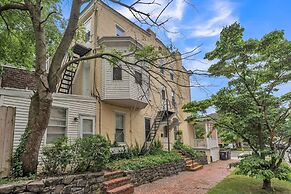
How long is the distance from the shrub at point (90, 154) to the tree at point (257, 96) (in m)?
5.33

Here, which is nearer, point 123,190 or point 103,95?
point 123,190

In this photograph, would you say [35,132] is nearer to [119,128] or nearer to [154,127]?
[119,128]

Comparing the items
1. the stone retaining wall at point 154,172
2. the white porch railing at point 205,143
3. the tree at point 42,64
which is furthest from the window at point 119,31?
the white porch railing at point 205,143

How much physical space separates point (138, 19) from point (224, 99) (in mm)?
5696

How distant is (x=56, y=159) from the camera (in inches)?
247

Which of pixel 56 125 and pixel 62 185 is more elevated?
pixel 56 125

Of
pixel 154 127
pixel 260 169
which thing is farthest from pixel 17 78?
pixel 260 169

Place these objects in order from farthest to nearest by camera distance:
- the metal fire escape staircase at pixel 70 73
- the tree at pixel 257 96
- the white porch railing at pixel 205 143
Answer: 1. the white porch railing at pixel 205 143
2. the metal fire escape staircase at pixel 70 73
3. the tree at pixel 257 96

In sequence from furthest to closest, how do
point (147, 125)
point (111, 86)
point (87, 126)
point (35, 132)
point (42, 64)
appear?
point (147, 125), point (111, 86), point (87, 126), point (42, 64), point (35, 132)

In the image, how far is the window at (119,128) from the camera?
13.1 meters

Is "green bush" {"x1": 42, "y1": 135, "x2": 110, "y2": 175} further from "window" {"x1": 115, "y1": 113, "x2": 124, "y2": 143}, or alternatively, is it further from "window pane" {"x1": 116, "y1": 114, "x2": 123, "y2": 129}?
"window pane" {"x1": 116, "y1": 114, "x2": 123, "y2": 129}

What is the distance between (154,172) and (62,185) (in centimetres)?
605

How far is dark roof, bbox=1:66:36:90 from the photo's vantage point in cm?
978

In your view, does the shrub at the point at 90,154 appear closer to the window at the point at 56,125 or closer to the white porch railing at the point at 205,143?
the window at the point at 56,125
